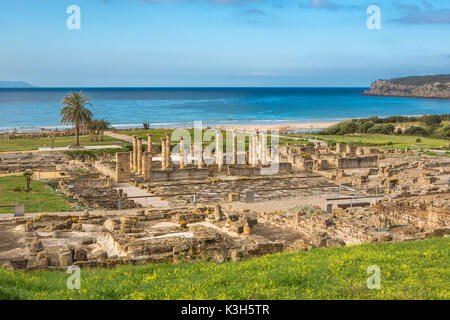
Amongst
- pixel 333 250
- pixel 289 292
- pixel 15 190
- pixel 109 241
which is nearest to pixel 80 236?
pixel 109 241

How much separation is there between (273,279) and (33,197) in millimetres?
20125

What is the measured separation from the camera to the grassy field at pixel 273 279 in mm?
8406

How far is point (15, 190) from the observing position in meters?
27.7

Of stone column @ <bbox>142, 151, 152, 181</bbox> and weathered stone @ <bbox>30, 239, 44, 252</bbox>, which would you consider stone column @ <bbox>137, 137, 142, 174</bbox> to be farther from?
weathered stone @ <bbox>30, 239, 44, 252</bbox>

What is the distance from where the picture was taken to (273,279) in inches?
366

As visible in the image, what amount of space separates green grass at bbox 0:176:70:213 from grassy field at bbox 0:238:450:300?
12535 millimetres

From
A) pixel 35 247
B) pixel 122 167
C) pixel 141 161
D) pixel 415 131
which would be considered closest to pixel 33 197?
pixel 122 167

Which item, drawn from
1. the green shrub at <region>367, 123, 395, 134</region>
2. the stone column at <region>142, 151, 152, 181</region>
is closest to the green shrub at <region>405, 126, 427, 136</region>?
the green shrub at <region>367, 123, 395, 134</region>

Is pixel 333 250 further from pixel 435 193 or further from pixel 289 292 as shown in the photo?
pixel 435 193

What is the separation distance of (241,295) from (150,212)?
13667 millimetres

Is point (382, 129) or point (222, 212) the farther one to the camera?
point (382, 129)

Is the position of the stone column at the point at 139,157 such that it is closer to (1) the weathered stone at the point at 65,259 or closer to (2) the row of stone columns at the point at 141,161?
(2) the row of stone columns at the point at 141,161

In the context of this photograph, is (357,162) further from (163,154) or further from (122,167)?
(122,167)

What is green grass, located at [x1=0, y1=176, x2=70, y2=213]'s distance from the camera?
23.1 metres
